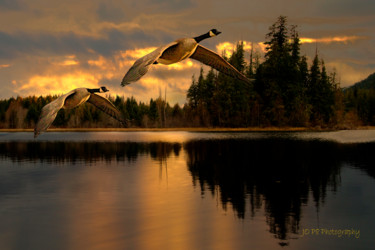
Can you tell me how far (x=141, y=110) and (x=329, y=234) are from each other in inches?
5349

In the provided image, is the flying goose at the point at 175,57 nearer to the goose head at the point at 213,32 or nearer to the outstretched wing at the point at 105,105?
the goose head at the point at 213,32

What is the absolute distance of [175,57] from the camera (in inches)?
238

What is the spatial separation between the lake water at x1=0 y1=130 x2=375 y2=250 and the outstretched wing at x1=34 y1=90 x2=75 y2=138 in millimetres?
10486

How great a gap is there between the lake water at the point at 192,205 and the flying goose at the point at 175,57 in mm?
10508

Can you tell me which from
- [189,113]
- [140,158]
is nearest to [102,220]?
[140,158]

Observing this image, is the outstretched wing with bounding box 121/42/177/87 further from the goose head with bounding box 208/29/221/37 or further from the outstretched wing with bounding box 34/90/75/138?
the outstretched wing with bounding box 34/90/75/138

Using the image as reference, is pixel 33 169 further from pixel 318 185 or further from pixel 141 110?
pixel 141 110

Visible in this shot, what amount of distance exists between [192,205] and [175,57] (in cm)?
1801

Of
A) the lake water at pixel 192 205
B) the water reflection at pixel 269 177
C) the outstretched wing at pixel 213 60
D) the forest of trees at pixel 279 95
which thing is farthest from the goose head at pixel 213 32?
the forest of trees at pixel 279 95

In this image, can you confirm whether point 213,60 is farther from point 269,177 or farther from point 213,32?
point 269,177

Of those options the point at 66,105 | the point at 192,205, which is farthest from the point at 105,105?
the point at 192,205

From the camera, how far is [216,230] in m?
18.2

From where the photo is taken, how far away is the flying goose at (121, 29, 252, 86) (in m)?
5.24

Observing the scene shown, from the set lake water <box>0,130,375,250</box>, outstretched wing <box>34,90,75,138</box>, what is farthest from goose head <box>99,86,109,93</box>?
lake water <box>0,130,375,250</box>
